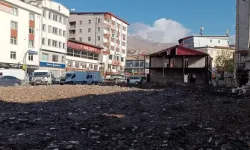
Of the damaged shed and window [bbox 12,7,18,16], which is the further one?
window [bbox 12,7,18,16]

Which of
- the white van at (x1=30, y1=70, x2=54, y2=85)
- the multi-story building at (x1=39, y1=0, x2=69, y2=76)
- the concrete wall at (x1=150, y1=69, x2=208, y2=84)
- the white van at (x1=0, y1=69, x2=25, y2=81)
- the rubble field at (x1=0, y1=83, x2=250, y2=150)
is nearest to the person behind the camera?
the rubble field at (x1=0, y1=83, x2=250, y2=150)

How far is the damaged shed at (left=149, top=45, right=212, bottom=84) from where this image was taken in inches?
1965

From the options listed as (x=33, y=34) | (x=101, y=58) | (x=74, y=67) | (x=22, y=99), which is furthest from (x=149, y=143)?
(x=101, y=58)

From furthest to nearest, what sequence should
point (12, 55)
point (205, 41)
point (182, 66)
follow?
1. point (205, 41)
2. point (12, 55)
3. point (182, 66)

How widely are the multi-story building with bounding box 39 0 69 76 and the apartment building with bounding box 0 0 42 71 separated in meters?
2.07

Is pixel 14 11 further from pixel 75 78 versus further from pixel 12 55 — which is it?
pixel 75 78

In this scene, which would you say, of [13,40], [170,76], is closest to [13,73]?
[13,40]

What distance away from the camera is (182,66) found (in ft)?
166

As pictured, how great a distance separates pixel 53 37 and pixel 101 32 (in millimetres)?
33866

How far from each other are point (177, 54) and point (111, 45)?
191 feet

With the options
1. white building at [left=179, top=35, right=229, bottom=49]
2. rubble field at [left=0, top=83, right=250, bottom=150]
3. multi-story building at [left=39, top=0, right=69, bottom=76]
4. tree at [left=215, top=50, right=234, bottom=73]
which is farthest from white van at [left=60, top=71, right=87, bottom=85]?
white building at [left=179, top=35, right=229, bottom=49]

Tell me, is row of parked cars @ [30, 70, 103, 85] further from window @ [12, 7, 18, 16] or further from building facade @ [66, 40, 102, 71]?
building facade @ [66, 40, 102, 71]

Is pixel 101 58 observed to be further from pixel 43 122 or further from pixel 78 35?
pixel 43 122

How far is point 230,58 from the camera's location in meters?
80.6
